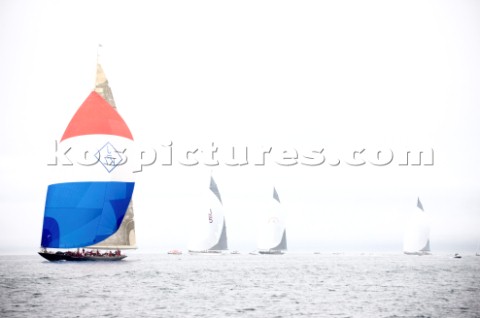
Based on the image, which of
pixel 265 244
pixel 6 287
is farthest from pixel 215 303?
pixel 265 244

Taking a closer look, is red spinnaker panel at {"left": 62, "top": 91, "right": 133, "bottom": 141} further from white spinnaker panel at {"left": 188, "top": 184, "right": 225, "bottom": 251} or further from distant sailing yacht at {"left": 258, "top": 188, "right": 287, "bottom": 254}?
distant sailing yacht at {"left": 258, "top": 188, "right": 287, "bottom": 254}

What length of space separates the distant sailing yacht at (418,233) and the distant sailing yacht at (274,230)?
34.9m

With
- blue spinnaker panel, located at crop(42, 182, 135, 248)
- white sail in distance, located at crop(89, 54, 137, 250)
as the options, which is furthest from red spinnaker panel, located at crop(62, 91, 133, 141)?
blue spinnaker panel, located at crop(42, 182, 135, 248)

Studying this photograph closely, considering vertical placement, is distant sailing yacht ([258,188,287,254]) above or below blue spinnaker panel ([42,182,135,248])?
below

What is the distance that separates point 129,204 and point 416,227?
9034cm

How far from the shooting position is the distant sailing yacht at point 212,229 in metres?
118

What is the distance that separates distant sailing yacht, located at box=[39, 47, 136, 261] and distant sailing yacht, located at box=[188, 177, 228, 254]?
44.0m

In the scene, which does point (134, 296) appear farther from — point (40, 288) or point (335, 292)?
point (335, 292)

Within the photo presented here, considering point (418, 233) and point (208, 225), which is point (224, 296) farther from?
point (418, 233)

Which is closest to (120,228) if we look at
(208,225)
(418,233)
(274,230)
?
(208,225)

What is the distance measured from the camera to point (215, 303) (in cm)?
4462

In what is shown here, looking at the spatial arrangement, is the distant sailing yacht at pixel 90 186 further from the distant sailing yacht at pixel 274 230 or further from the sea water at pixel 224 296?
the distant sailing yacht at pixel 274 230

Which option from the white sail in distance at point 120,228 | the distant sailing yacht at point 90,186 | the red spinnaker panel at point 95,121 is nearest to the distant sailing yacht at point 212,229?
→ the white sail in distance at point 120,228

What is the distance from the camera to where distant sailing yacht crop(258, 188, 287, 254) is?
427 feet
